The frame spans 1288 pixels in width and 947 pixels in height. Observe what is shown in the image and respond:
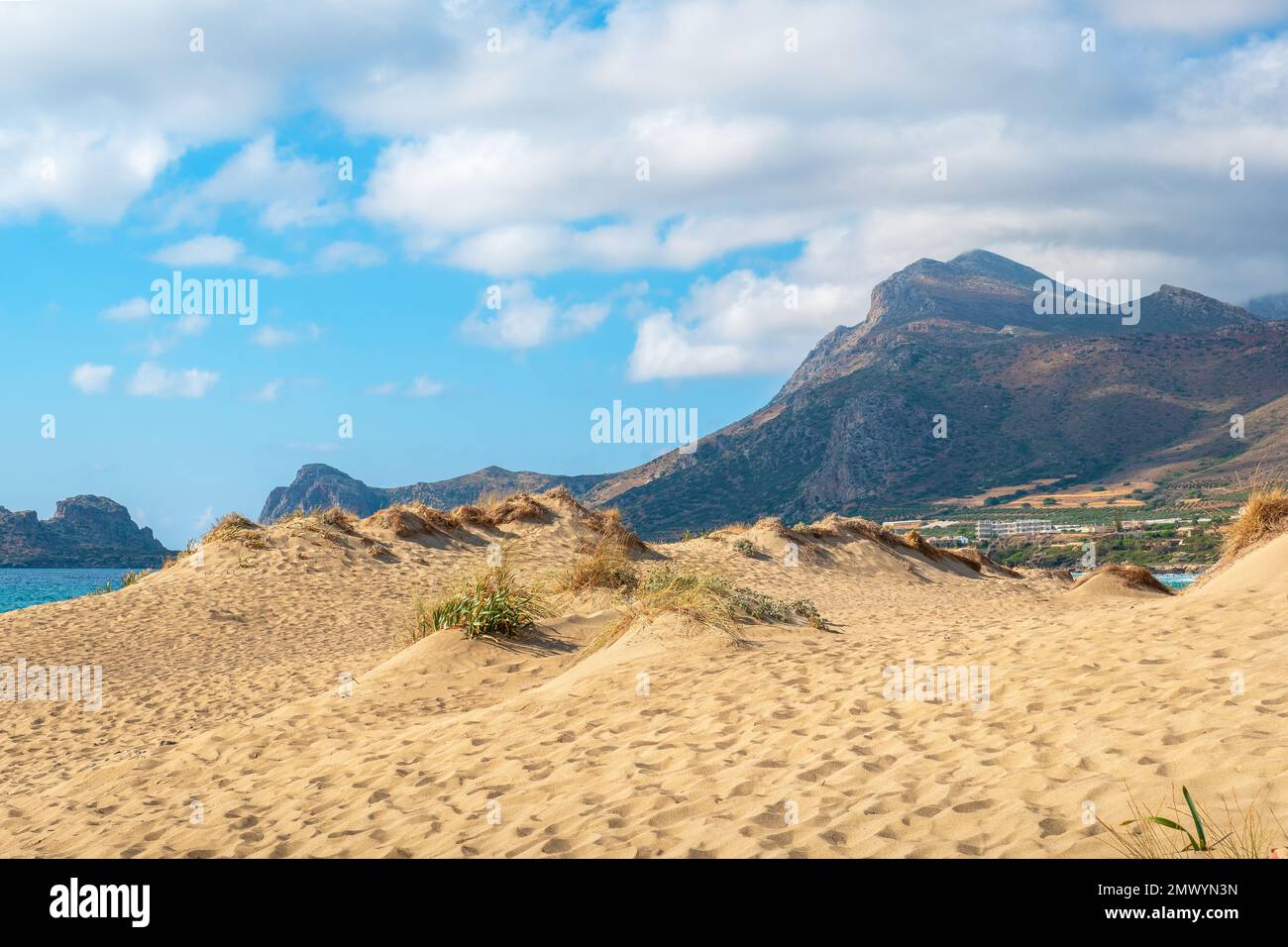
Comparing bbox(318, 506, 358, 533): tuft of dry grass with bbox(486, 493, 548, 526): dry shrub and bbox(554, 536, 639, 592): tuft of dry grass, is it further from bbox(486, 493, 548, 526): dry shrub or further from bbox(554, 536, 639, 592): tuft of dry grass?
bbox(554, 536, 639, 592): tuft of dry grass

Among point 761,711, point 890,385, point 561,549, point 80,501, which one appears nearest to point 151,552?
point 80,501

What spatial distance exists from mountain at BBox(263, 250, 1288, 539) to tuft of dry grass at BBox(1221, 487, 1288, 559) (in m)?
57.6

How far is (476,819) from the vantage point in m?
6.12

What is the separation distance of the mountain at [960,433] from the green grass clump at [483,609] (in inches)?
2313

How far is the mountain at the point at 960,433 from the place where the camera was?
260ft

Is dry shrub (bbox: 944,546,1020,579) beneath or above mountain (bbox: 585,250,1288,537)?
beneath

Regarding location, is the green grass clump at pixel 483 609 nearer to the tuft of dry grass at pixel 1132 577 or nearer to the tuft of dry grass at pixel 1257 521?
the tuft of dry grass at pixel 1257 521

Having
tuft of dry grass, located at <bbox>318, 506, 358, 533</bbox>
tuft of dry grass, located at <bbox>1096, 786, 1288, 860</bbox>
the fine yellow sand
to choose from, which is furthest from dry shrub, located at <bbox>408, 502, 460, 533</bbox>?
tuft of dry grass, located at <bbox>1096, 786, 1288, 860</bbox>

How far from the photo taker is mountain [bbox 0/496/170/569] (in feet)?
280

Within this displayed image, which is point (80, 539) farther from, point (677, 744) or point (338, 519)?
point (677, 744)

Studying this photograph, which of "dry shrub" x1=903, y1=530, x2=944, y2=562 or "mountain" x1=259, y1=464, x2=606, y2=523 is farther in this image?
"mountain" x1=259, y1=464, x2=606, y2=523
